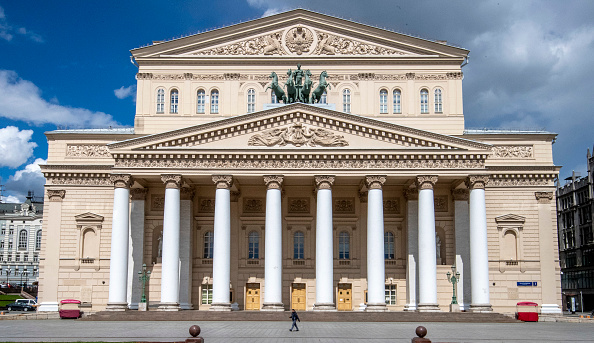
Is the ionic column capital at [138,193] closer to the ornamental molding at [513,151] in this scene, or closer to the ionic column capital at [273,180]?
the ionic column capital at [273,180]

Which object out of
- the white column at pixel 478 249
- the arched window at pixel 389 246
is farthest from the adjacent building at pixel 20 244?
the white column at pixel 478 249

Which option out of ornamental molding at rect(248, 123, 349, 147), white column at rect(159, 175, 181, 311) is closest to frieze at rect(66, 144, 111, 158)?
white column at rect(159, 175, 181, 311)

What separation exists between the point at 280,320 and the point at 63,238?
768 inches

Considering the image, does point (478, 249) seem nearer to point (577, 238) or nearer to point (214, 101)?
point (214, 101)

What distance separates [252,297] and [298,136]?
13122mm

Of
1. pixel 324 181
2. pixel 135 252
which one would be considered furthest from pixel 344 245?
A: pixel 135 252

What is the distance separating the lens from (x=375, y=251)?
45.3 m

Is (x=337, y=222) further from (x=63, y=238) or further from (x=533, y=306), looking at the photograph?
A: (x=63, y=238)

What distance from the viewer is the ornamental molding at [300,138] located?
46.5 meters

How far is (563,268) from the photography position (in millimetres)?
96812

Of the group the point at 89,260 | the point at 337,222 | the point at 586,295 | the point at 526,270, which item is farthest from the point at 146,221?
the point at 586,295

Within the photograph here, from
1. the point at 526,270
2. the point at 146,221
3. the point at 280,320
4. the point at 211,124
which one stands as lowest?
the point at 280,320

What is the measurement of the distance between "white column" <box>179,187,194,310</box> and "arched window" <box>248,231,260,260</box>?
455 centimetres

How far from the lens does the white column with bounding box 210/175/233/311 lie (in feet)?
147
